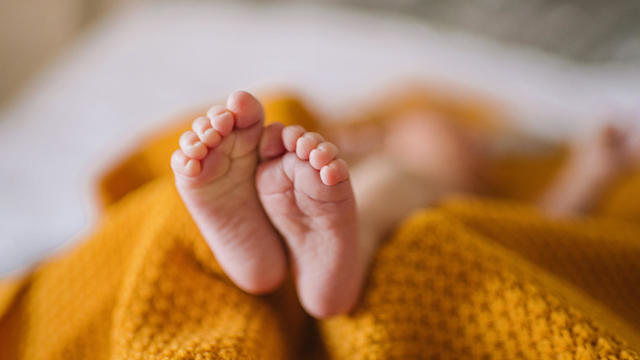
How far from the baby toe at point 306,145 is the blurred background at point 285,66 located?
2.05ft

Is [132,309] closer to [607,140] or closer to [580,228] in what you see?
[580,228]

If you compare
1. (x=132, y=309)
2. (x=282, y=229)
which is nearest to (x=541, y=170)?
(x=282, y=229)

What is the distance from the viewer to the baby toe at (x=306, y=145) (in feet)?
1.25

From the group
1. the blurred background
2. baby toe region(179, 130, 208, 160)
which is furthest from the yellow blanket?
the blurred background

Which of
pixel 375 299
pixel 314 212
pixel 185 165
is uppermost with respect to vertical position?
pixel 185 165

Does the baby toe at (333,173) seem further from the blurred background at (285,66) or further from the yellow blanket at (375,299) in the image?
the blurred background at (285,66)

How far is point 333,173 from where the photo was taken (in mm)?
368

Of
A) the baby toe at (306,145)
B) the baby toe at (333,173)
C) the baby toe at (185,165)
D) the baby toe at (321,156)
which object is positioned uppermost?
the baby toe at (185,165)

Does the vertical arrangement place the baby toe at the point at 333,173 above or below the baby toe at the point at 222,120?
below

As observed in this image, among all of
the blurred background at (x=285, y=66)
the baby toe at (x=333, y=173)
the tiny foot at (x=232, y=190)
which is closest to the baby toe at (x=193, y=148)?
the tiny foot at (x=232, y=190)

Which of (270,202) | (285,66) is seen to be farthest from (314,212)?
(285,66)

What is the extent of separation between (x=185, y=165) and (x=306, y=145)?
4.3 inches

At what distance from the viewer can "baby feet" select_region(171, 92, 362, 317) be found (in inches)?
15.4

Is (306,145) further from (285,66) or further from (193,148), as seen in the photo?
(285,66)
